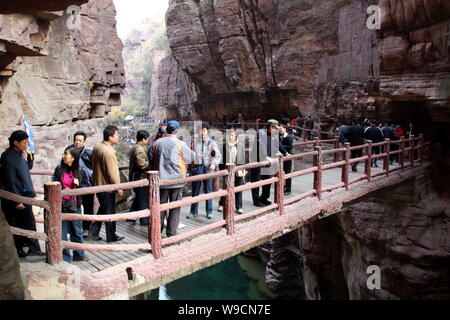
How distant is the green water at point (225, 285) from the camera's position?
19.0m

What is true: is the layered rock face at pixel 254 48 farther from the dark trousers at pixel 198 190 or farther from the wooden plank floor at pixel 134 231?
the dark trousers at pixel 198 190

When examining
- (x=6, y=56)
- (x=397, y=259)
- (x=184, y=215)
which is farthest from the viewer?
(x=397, y=259)

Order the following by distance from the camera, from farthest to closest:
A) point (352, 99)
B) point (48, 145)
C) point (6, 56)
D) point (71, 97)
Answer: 1. point (352, 99)
2. point (71, 97)
3. point (48, 145)
4. point (6, 56)

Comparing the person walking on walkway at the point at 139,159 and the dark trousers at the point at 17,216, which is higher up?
the person walking on walkway at the point at 139,159

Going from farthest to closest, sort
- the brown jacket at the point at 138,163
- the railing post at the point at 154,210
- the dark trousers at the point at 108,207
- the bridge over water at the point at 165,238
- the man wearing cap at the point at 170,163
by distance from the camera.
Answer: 1. the brown jacket at the point at 138,163
2. the man wearing cap at the point at 170,163
3. the dark trousers at the point at 108,207
4. the railing post at the point at 154,210
5. the bridge over water at the point at 165,238

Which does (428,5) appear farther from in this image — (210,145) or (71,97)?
(71,97)

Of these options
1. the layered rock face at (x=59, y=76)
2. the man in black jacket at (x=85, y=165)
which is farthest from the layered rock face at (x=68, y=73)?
the man in black jacket at (x=85, y=165)

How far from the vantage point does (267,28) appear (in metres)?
23.1

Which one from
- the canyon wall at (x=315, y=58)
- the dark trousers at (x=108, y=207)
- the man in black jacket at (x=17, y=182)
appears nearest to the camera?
the man in black jacket at (x=17, y=182)

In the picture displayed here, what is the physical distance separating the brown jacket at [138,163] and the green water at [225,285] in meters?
14.5

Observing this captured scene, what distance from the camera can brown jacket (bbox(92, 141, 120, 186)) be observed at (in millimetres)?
4633

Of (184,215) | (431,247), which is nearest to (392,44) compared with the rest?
(431,247)

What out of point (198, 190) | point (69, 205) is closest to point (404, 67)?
point (198, 190)

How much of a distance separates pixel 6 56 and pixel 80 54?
5450 mm
